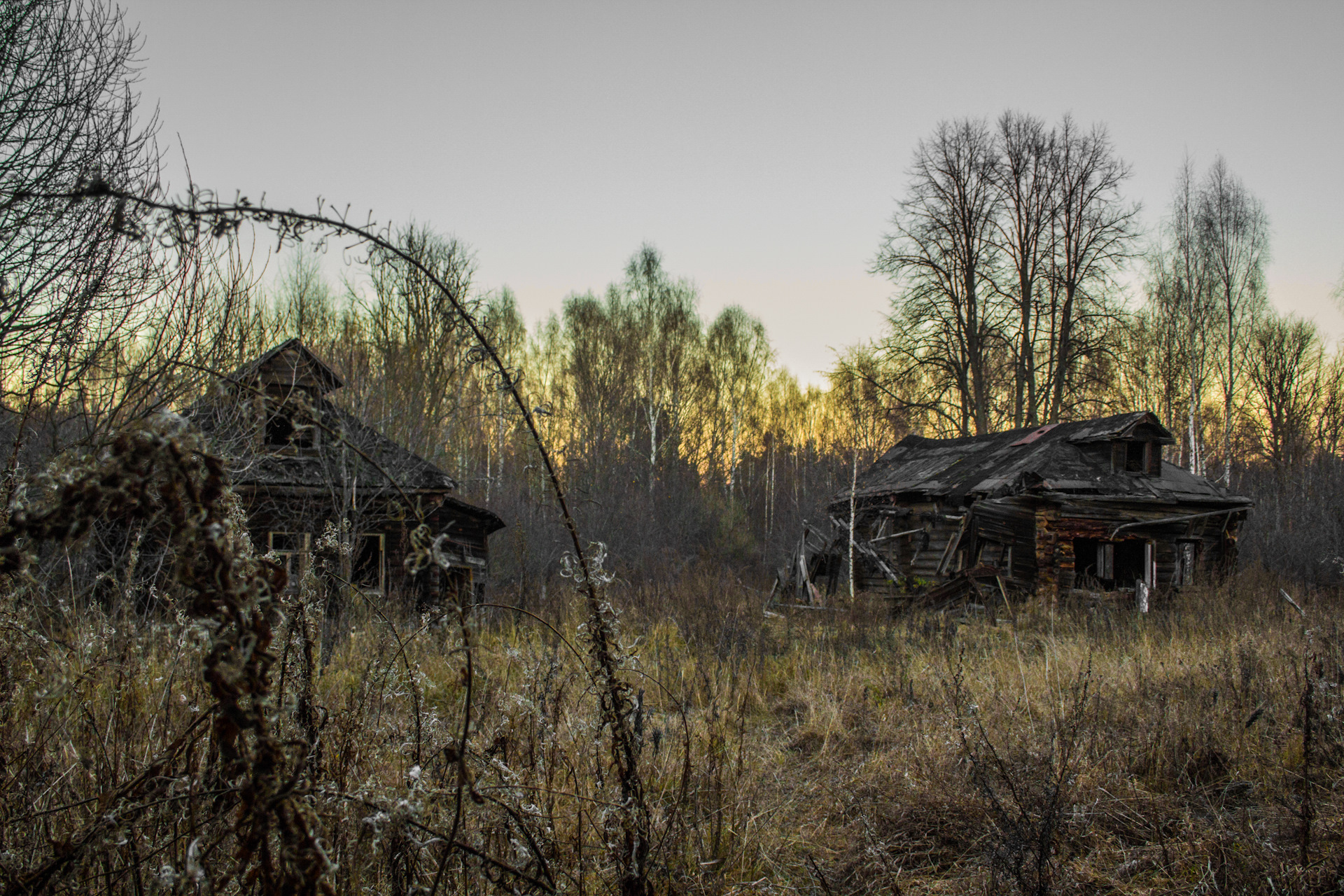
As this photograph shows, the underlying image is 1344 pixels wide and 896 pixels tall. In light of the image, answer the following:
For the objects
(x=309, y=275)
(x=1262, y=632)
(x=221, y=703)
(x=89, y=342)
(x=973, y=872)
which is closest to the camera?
(x=221, y=703)

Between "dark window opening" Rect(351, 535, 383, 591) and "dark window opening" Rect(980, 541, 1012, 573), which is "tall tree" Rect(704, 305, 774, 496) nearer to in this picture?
"dark window opening" Rect(980, 541, 1012, 573)

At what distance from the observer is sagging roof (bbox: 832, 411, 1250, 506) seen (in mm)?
13531

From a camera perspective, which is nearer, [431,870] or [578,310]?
[431,870]

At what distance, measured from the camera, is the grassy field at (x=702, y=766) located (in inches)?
71.5

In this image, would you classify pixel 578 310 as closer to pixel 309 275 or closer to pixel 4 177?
pixel 309 275

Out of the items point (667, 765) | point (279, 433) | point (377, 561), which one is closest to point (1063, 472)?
point (667, 765)

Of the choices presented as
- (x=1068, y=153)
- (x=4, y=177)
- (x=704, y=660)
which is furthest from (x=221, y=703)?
(x=1068, y=153)

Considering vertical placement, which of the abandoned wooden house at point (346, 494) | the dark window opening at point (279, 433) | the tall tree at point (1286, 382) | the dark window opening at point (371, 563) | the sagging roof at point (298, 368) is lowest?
the dark window opening at point (371, 563)

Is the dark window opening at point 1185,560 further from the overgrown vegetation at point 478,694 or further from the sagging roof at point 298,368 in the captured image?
the sagging roof at point 298,368

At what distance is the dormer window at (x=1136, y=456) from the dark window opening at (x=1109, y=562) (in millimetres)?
1452

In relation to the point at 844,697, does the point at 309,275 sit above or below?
above

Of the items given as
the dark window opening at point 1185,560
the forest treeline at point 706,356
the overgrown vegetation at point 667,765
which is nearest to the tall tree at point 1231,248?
the forest treeline at point 706,356

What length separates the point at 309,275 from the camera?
16.5m

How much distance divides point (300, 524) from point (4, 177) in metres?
6.25
